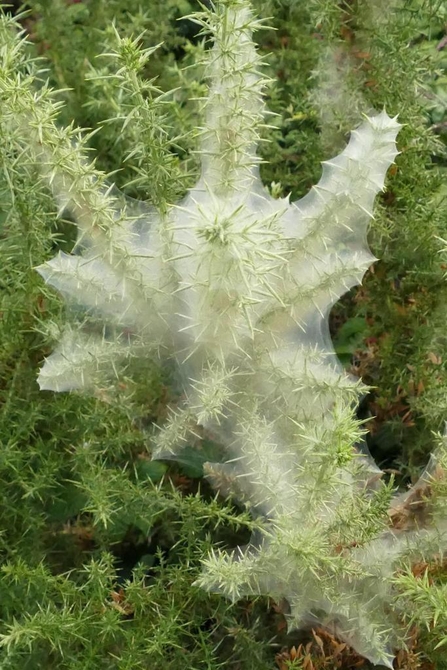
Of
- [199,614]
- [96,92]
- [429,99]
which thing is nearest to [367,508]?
[199,614]

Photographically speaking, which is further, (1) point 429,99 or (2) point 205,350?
(1) point 429,99

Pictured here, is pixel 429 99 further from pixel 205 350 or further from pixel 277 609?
pixel 277 609

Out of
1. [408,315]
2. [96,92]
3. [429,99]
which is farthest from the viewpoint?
[96,92]

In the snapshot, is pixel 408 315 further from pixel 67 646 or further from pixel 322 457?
pixel 67 646

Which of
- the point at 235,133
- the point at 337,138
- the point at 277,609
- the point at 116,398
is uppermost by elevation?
the point at 235,133

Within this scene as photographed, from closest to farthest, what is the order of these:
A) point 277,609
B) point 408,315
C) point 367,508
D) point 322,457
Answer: point 322,457
point 367,508
point 277,609
point 408,315

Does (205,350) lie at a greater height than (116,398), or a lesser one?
greater
